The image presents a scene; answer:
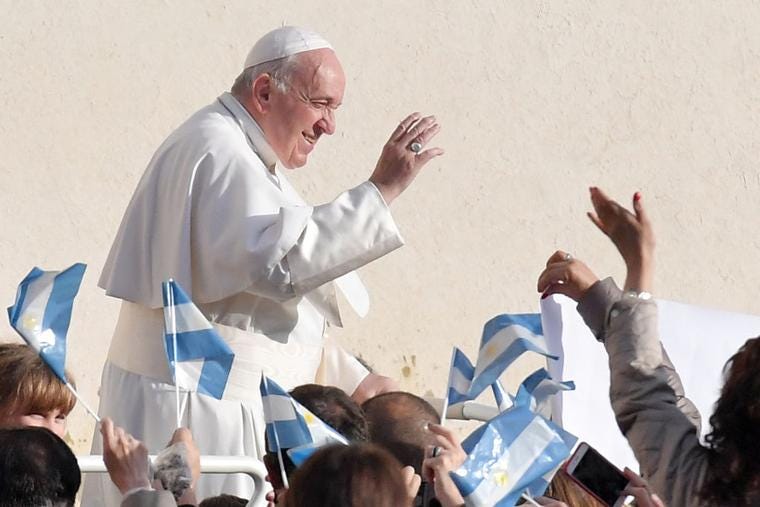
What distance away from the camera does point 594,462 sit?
338cm

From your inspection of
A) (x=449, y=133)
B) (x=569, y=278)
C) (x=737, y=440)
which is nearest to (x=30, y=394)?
(x=569, y=278)

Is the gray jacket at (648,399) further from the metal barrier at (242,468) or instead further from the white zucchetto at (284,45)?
the white zucchetto at (284,45)

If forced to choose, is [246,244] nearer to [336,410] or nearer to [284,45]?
[284,45]

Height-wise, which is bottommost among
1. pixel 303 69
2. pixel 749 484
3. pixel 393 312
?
pixel 393 312

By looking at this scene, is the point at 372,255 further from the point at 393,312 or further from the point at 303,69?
the point at 393,312

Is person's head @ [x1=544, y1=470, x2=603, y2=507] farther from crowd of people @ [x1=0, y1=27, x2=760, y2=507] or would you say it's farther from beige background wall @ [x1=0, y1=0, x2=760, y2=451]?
beige background wall @ [x1=0, y1=0, x2=760, y2=451]

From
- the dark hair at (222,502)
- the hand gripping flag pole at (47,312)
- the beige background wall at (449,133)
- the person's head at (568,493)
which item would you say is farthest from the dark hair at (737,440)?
the beige background wall at (449,133)

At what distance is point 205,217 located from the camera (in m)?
5.18

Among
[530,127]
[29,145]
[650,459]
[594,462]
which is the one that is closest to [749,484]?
[650,459]

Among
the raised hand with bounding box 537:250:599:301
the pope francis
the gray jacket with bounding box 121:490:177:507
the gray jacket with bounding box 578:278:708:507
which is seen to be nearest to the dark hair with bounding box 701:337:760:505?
the gray jacket with bounding box 578:278:708:507

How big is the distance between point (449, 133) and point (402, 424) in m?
4.94

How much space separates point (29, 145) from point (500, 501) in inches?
194

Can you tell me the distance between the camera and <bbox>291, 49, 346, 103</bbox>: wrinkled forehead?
215 inches

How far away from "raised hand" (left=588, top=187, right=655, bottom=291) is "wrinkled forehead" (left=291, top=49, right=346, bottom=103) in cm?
195
